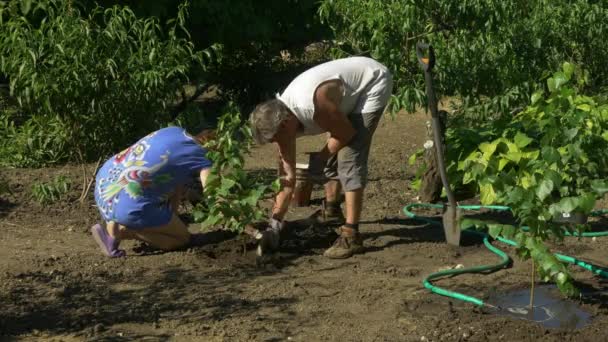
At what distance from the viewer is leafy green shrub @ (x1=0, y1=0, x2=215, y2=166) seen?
7.26 meters

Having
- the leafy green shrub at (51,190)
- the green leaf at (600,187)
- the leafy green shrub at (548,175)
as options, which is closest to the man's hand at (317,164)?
the leafy green shrub at (548,175)

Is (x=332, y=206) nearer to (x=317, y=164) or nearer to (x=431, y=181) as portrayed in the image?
(x=317, y=164)

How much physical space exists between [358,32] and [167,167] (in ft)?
9.80

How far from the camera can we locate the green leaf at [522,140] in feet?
24.4

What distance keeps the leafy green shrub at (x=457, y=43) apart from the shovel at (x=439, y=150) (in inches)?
75.8

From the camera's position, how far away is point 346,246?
631 cm

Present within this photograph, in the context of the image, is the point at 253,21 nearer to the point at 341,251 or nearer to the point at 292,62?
the point at 292,62

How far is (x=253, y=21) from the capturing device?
11164 mm

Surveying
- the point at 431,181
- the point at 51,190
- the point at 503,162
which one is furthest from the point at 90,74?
the point at 503,162

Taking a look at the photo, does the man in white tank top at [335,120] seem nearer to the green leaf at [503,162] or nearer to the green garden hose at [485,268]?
the green garden hose at [485,268]

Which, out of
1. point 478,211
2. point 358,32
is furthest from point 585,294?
point 358,32

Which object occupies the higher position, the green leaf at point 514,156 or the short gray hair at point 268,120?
the short gray hair at point 268,120

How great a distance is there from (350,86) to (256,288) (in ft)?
4.53

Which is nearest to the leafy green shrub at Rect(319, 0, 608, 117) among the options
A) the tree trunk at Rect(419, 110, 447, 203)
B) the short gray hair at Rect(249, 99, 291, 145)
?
the tree trunk at Rect(419, 110, 447, 203)
